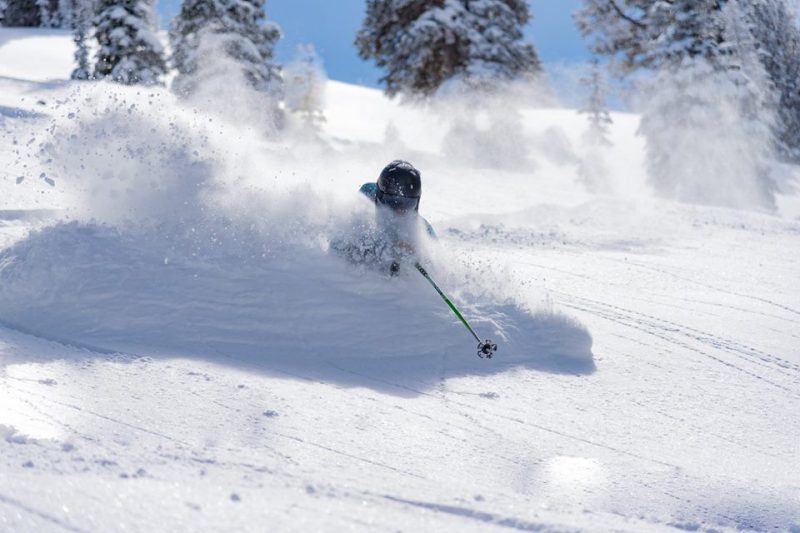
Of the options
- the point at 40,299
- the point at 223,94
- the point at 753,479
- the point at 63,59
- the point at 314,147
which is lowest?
the point at 753,479

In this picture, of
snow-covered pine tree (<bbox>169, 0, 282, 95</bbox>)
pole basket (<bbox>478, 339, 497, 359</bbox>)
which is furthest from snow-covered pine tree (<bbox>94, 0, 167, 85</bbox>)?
pole basket (<bbox>478, 339, 497, 359</bbox>)

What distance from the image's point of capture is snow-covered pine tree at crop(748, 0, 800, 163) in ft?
85.4

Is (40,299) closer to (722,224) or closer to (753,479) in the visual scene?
(753,479)

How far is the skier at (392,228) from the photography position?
20.0ft

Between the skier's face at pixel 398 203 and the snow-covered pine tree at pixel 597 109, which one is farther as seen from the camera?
the snow-covered pine tree at pixel 597 109

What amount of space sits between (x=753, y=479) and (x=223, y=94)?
64.2ft

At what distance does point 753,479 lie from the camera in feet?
14.0

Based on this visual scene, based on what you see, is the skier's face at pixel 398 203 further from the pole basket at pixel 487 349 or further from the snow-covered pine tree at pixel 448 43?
the snow-covered pine tree at pixel 448 43

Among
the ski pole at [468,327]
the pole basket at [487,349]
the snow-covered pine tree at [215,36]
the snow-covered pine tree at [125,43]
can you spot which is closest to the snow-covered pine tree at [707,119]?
the snow-covered pine tree at [215,36]

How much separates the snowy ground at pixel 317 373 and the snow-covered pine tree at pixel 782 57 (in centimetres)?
1996

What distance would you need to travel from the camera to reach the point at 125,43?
832 inches

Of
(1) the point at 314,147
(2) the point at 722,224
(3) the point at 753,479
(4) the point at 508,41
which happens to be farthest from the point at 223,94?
(3) the point at 753,479

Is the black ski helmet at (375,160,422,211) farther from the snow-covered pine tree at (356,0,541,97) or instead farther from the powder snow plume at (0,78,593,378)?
the snow-covered pine tree at (356,0,541,97)

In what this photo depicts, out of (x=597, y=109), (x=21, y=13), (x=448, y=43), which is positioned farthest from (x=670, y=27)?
(x=21, y=13)
